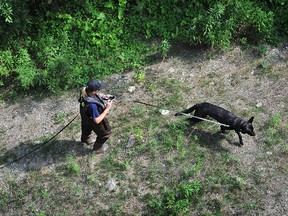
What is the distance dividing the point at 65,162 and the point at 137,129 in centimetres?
152

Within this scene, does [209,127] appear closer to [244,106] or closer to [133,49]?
[244,106]

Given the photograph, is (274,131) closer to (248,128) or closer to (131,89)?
(248,128)

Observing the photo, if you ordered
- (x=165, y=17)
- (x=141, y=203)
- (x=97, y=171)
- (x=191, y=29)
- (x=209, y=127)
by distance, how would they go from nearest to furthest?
(x=141, y=203) < (x=97, y=171) < (x=209, y=127) < (x=191, y=29) < (x=165, y=17)

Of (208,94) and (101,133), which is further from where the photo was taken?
(208,94)

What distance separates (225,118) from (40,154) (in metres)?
3.60

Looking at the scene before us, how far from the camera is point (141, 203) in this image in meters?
6.55

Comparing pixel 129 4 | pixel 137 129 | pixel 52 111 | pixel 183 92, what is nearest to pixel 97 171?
pixel 137 129

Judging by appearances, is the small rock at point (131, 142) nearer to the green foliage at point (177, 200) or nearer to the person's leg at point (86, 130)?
the person's leg at point (86, 130)

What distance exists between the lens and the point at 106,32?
369 inches

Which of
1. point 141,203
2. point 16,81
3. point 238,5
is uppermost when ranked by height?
point 238,5

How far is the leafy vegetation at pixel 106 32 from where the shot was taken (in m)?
8.70

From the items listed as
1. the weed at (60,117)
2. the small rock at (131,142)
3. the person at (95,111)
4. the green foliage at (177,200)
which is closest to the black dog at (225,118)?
the small rock at (131,142)

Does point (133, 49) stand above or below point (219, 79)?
above

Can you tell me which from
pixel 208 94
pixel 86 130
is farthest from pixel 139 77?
pixel 86 130
